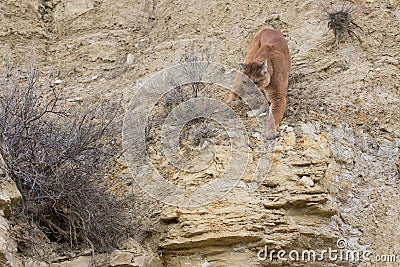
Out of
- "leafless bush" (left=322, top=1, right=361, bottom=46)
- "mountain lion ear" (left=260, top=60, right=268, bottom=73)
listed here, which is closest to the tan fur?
"mountain lion ear" (left=260, top=60, right=268, bottom=73)

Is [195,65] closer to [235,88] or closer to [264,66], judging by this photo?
[235,88]

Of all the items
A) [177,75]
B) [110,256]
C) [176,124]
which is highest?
[177,75]

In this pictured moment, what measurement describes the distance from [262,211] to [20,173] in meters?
2.53

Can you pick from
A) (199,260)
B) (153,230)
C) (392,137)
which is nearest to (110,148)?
(153,230)

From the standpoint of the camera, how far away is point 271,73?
31.1 ft

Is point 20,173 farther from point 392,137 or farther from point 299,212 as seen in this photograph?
point 392,137

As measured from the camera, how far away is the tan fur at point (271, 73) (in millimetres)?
9273

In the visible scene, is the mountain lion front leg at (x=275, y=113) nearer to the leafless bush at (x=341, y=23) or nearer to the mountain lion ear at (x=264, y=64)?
the mountain lion ear at (x=264, y=64)

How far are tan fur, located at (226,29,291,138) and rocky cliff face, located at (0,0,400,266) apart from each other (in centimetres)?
21

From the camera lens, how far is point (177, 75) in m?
10.3

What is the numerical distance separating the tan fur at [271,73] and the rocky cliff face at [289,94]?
0.70 ft

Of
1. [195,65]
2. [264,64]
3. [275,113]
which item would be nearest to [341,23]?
[264,64]

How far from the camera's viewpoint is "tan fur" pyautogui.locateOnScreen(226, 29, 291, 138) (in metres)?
9.27

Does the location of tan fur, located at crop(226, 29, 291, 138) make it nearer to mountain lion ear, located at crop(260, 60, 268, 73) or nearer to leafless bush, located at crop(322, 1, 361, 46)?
mountain lion ear, located at crop(260, 60, 268, 73)
